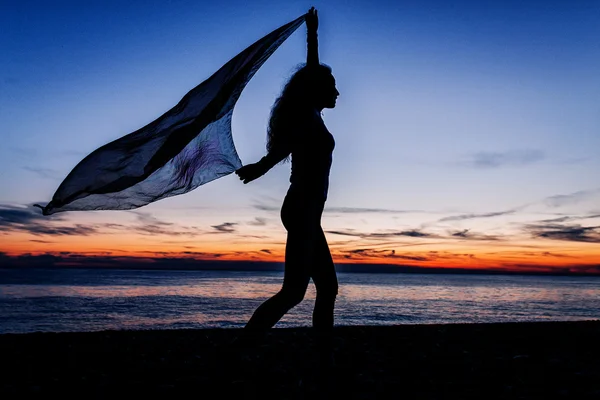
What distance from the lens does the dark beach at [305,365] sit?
3920mm

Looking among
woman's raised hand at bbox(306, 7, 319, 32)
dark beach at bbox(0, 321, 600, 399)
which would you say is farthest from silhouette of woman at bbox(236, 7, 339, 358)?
dark beach at bbox(0, 321, 600, 399)

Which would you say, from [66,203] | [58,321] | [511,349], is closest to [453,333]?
[511,349]

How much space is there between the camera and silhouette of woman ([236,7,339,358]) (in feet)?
10.2

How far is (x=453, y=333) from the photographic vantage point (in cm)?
767

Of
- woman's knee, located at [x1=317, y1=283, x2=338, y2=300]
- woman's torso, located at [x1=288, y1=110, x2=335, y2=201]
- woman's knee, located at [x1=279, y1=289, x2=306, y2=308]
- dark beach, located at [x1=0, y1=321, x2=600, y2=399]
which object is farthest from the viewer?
dark beach, located at [x1=0, y1=321, x2=600, y2=399]

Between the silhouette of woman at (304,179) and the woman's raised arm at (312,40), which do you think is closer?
the silhouette of woman at (304,179)

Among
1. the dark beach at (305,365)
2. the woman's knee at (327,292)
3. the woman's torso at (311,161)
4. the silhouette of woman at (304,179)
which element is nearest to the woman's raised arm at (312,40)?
the silhouette of woman at (304,179)

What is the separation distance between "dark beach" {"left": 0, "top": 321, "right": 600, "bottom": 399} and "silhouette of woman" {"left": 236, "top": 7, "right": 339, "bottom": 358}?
417 millimetres

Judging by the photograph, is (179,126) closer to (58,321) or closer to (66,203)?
(66,203)

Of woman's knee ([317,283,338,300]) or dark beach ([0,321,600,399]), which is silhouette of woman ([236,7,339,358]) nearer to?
woman's knee ([317,283,338,300])

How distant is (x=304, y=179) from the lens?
323cm

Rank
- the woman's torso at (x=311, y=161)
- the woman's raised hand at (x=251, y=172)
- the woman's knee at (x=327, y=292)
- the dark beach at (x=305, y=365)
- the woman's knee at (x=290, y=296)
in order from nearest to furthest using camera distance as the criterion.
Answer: the woman's raised hand at (x=251, y=172), the woman's knee at (x=290, y=296), the woman's torso at (x=311, y=161), the woman's knee at (x=327, y=292), the dark beach at (x=305, y=365)

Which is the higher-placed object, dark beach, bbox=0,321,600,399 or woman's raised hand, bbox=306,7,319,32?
woman's raised hand, bbox=306,7,319,32

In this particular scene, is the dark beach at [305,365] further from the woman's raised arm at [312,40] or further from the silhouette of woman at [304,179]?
the woman's raised arm at [312,40]
